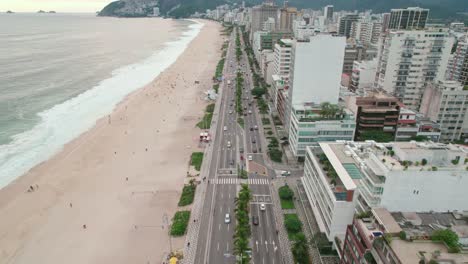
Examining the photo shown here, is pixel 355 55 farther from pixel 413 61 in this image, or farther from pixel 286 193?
pixel 286 193

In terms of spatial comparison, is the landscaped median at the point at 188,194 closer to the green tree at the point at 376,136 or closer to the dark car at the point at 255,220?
the dark car at the point at 255,220

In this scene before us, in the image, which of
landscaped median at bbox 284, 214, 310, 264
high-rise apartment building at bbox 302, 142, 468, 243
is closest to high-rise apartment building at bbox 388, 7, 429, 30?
high-rise apartment building at bbox 302, 142, 468, 243

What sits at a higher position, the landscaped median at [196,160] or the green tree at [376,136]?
the green tree at [376,136]

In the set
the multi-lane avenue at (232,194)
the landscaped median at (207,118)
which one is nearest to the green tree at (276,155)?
the multi-lane avenue at (232,194)

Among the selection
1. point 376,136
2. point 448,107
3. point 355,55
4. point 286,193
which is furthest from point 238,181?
point 355,55

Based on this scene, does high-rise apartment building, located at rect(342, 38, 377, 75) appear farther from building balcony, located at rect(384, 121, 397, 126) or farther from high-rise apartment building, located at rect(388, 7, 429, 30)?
building balcony, located at rect(384, 121, 397, 126)
